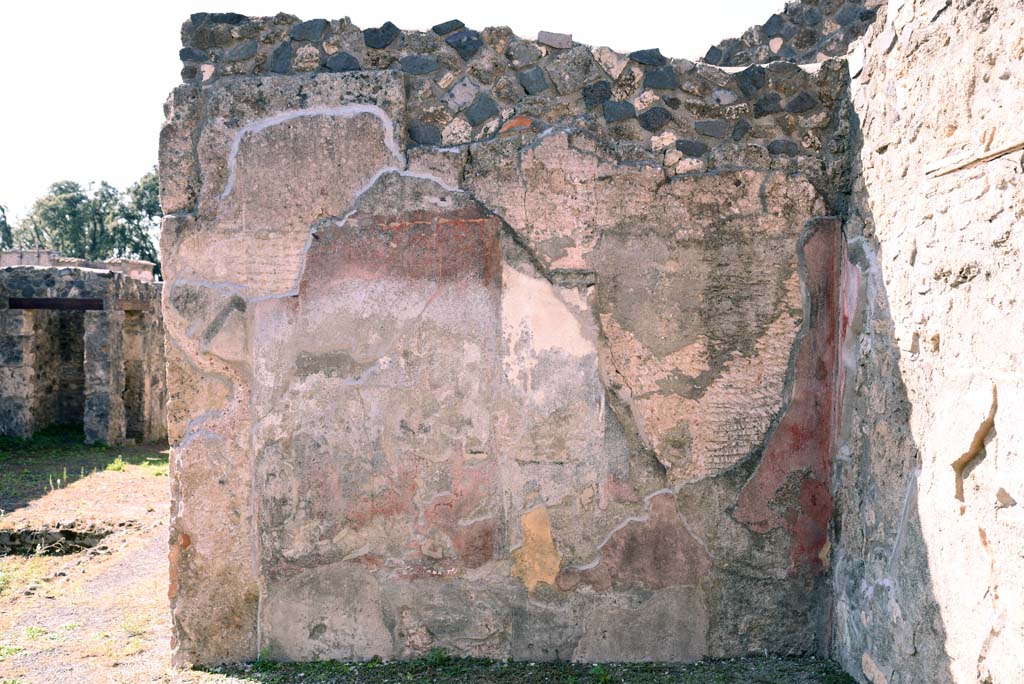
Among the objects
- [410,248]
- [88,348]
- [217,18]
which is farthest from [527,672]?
[88,348]

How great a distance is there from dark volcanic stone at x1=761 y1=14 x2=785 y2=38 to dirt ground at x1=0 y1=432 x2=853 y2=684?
2.55 meters

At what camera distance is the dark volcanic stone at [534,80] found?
289 cm

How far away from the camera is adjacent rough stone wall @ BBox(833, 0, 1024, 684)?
1877 millimetres

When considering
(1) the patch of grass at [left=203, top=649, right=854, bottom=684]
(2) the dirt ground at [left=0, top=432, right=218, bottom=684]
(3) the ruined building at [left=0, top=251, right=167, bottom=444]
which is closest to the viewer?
(1) the patch of grass at [left=203, top=649, right=854, bottom=684]

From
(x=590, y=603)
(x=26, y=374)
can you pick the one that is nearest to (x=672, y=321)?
(x=590, y=603)

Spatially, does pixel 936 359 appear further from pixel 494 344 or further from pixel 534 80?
pixel 534 80

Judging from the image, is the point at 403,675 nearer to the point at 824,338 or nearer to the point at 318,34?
the point at 824,338

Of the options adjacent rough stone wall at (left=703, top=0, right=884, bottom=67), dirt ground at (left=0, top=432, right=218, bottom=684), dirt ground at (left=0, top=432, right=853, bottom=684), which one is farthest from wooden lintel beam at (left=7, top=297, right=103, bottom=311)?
adjacent rough stone wall at (left=703, top=0, right=884, bottom=67)

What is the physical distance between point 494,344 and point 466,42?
107 centimetres

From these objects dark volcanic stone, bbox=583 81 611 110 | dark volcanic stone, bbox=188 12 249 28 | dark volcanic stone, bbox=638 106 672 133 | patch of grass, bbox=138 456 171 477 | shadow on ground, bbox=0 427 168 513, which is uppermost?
dark volcanic stone, bbox=188 12 249 28

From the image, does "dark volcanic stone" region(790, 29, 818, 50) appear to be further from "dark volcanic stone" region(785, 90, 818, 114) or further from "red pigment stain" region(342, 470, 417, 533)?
"red pigment stain" region(342, 470, 417, 533)

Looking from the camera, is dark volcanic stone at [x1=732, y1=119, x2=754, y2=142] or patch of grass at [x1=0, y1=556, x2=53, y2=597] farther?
patch of grass at [x1=0, y1=556, x2=53, y2=597]

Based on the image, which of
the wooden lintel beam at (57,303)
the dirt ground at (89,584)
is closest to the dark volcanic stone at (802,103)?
the dirt ground at (89,584)

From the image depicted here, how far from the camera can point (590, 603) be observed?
292 cm
